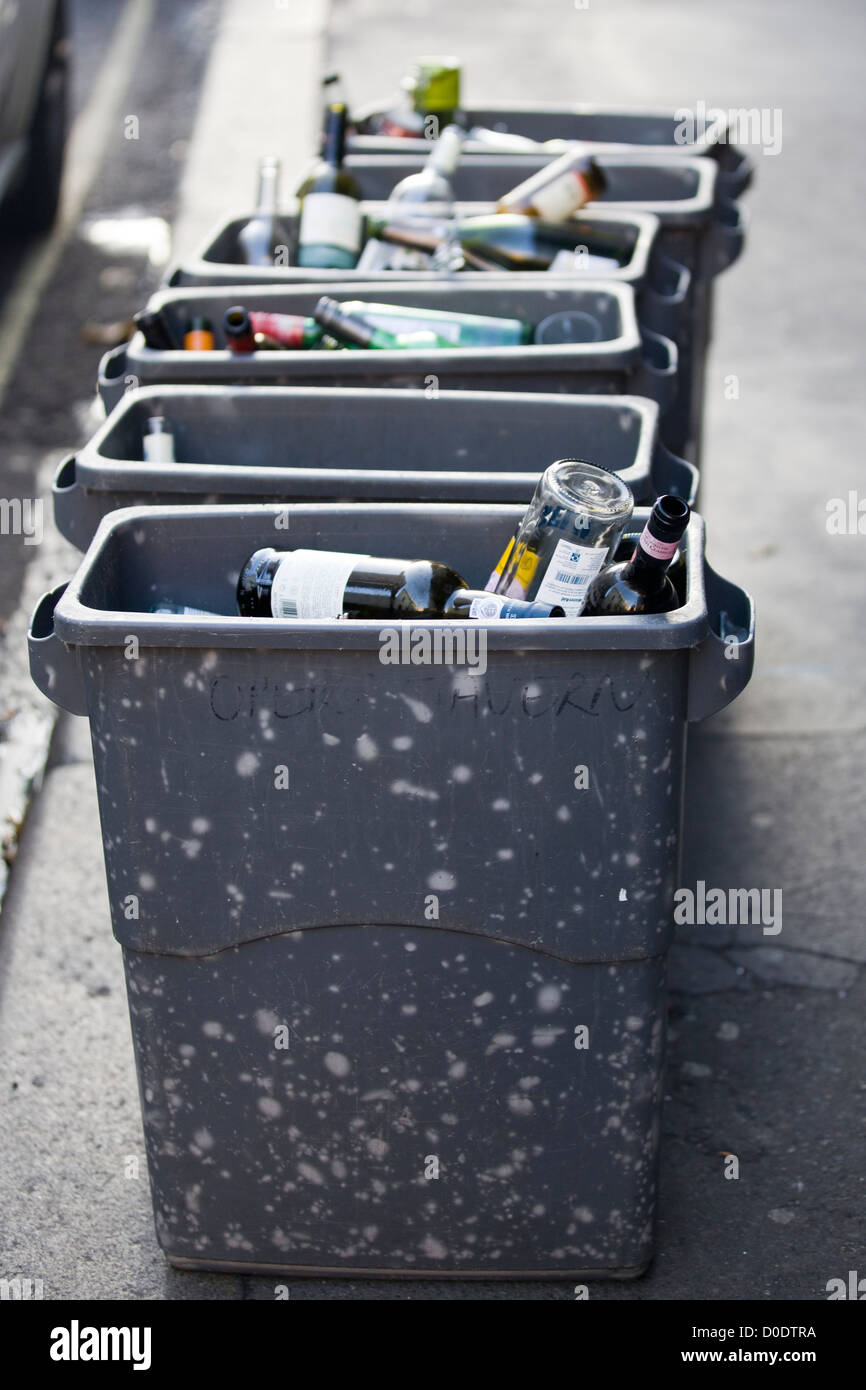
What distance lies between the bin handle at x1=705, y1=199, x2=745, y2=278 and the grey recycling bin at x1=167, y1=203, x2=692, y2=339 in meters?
0.15

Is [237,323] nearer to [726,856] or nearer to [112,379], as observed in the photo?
[112,379]

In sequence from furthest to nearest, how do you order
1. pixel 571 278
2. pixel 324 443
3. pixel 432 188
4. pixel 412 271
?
1. pixel 432 188
2. pixel 412 271
3. pixel 571 278
4. pixel 324 443

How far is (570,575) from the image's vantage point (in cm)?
203

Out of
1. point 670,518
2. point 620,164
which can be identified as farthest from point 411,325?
point 620,164

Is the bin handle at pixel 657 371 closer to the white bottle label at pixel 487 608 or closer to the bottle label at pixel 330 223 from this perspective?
the bottle label at pixel 330 223

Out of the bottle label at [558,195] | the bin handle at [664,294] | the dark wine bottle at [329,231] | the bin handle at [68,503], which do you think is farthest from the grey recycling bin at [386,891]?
the bottle label at [558,195]

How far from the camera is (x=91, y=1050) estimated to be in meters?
2.81

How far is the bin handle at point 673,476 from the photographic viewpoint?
248 centimetres

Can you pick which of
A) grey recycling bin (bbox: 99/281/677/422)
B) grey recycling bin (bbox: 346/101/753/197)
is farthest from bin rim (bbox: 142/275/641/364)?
grey recycling bin (bbox: 346/101/753/197)

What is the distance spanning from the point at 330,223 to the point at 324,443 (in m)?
0.86

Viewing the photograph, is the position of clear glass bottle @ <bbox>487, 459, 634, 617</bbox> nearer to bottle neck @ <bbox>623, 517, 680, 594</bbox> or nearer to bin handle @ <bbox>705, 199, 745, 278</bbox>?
bottle neck @ <bbox>623, 517, 680, 594</bbox>

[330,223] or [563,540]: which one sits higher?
[330,223]

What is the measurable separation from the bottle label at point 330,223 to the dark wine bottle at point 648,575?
1.38 meters

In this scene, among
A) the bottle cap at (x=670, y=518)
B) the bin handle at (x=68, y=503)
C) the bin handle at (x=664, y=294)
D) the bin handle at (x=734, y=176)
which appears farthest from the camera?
the bin handle at (x=734, y=176)
